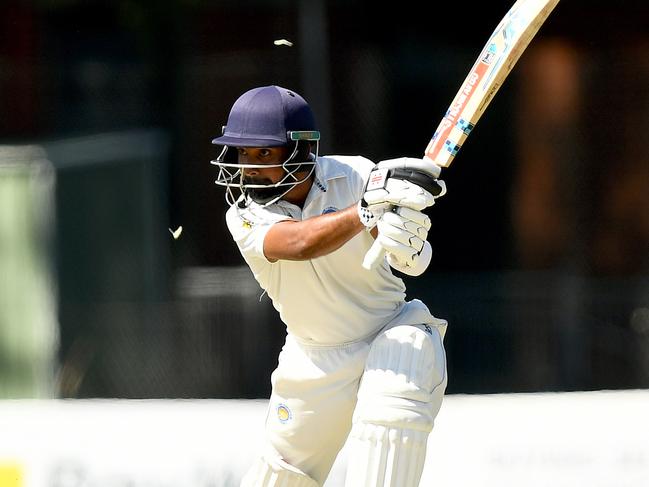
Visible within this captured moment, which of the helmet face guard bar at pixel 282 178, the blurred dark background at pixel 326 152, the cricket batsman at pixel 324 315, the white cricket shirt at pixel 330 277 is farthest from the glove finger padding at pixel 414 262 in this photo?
the blurred dark background at pixel 326 152

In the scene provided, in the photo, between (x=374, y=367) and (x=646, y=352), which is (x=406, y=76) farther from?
(x=374, y=367)

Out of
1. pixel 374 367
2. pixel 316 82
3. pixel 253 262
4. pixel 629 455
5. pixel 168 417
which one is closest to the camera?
pixel 374 367

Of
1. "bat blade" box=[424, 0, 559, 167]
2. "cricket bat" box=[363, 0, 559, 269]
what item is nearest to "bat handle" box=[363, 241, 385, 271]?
"cricket bat" box=[363, 0, 559, 269]

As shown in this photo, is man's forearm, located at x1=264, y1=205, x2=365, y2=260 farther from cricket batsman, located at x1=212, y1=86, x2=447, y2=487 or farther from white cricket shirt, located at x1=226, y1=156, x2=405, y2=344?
white cricket shirt, located at x1=226, y1=156, x2=405, y2=344

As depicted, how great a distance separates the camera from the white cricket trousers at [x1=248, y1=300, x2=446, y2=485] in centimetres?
315

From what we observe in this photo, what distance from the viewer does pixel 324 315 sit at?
317cm

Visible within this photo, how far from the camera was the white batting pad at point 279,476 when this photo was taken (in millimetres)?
3240

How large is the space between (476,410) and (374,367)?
1227mm

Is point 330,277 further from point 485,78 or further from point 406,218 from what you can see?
point 485,78

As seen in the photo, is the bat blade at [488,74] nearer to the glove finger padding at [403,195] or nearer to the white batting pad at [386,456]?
the glove finger padding at [403,195]

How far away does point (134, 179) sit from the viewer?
5277 millimetres

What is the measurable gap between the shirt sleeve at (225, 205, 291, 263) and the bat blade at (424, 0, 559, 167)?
402 millimetres

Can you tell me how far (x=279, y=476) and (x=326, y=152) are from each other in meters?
2.02

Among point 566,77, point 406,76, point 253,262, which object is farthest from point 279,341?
point 253,262
